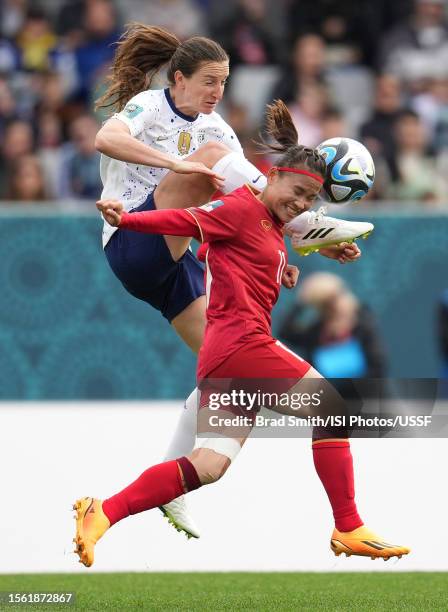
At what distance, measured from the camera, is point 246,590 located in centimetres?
636

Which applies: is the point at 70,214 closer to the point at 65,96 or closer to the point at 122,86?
the point at 65,96

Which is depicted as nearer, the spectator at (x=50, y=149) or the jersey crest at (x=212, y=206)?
the jersey crest at (x=212, y=206)

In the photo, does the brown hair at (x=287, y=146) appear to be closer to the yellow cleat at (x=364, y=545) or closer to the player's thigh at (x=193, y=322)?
the player's thigh at (x=193, y=322)

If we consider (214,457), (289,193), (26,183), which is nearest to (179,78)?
(289,193)

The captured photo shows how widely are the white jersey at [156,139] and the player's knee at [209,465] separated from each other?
1.31 m

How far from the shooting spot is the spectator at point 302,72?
1192cm

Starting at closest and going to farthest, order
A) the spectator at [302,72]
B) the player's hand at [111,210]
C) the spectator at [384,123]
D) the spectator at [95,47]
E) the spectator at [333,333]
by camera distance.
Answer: the player's hand at [111,210]
the spectator at [333,333]
the spectator at [384,123]
the spectator at [302,72]
the spectator at [95,47]

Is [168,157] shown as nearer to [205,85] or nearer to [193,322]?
[205,85]

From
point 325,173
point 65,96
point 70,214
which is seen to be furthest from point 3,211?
point 325,173

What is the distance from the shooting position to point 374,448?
24.2 feet

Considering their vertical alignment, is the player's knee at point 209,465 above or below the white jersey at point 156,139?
below

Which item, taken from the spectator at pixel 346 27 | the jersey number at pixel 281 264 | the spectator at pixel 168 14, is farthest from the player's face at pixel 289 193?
the spectator at pixel 168 14

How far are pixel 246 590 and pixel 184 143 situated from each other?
194 cm

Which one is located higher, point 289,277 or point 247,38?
point 247,38
